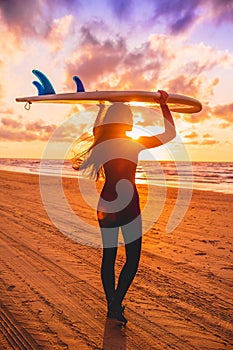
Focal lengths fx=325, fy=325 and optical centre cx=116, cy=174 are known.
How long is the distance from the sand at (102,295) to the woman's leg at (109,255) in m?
0.37

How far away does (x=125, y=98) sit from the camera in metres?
3.49

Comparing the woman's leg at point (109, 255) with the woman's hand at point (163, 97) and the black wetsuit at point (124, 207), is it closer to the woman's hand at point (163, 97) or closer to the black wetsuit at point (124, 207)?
the black wetsuit at point (124, 207)

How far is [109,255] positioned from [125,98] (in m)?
1.69

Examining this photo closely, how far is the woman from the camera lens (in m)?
3.26

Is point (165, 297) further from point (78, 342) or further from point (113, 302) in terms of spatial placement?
point (78, 342)

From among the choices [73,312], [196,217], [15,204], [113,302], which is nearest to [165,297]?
[113,302]

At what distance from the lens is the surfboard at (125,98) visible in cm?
347

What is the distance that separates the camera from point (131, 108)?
349 centimetres

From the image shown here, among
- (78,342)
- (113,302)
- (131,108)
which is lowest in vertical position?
(78,342)

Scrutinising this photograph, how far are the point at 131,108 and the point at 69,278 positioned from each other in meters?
2.68

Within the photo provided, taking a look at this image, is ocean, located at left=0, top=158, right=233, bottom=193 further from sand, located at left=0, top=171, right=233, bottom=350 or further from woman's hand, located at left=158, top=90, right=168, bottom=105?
woman's hand, located at left=158, top=90, right=168, bottom=105

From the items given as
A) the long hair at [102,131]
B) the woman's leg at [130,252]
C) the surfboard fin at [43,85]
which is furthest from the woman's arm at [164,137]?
the surfboard fin at [43,85]

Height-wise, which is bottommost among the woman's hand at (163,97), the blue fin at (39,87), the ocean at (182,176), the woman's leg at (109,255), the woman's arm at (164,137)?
the woman's leg at (109,255)

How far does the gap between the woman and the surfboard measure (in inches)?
6.7
